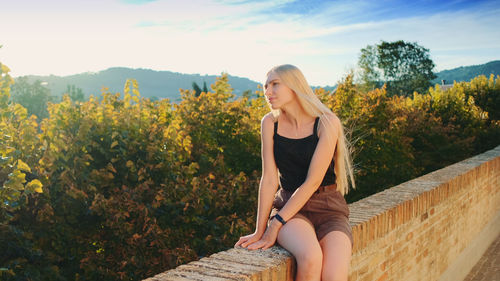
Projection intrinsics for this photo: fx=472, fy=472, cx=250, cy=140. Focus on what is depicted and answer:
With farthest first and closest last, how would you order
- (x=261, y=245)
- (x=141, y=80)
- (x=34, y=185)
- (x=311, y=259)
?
(x=141, y=80)
(x=34, y=185)
(x=261, y=245)
(x=311, y=259)

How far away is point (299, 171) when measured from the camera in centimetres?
321

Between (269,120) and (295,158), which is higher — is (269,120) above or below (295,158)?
above

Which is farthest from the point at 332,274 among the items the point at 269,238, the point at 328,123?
the point at 328,123

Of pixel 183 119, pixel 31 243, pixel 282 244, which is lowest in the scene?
pixel 31 243

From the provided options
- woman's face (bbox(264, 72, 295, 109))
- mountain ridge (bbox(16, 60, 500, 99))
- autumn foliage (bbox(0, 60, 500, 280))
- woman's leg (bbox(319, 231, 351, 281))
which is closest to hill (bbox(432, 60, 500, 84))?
mountain ridge (bbox(16, 60, 500, 99))

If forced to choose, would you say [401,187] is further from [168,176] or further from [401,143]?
[401,143]

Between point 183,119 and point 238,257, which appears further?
point 183,119

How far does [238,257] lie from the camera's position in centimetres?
269

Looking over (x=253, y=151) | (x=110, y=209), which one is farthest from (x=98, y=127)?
(x=253, y=151)

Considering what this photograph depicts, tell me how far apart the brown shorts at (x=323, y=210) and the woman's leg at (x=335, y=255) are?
86 millimetres

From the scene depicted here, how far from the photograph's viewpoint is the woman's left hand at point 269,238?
2914 mm

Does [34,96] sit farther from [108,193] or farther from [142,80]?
[108,193]

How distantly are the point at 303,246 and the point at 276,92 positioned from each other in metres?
1.02

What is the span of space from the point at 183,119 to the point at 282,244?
4121mm
